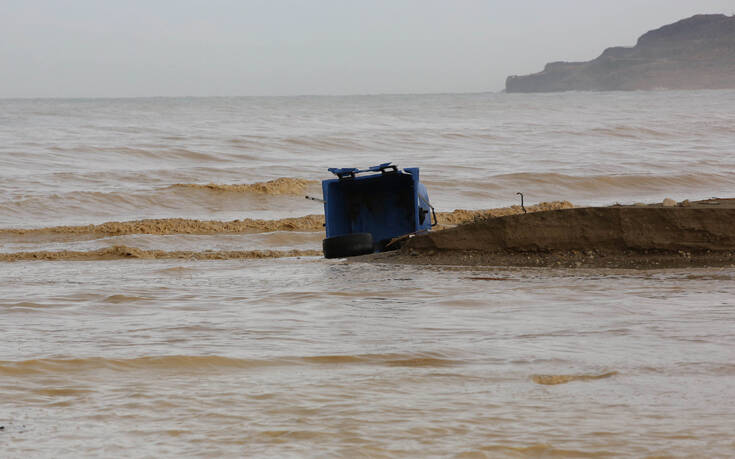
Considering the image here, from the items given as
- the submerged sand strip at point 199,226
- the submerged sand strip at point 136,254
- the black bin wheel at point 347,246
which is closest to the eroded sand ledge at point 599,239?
the black bin wheel at point 347,246

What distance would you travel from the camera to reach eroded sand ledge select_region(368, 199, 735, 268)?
769 cm

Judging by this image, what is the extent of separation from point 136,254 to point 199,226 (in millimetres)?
2834

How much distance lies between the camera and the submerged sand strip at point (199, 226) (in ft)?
43.4

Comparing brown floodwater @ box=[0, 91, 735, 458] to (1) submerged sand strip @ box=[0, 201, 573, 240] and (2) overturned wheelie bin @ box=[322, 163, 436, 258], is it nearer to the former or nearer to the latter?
(1) submerged sand strip @ box=[0, 201, 573, 240]

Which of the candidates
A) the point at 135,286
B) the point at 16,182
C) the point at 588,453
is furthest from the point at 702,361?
the point at 16,182

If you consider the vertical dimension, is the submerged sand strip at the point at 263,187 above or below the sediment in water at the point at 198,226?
above

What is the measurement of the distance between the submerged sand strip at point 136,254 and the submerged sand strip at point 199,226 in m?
1.98

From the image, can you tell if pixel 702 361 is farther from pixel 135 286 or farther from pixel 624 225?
pixel 135 286

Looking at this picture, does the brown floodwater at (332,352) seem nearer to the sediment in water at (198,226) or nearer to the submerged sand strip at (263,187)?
the sediment in water at (198,226)

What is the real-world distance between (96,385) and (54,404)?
1.11 ft

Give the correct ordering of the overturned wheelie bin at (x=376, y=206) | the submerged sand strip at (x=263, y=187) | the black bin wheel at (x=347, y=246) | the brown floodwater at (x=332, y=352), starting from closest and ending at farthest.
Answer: the brown floodwater at (x=332, y=352), the black bin wheel at (x=347, y=246), the overturned wheelie bin at (x=376, y=206), the submerged sand strip at (x=263, y=187)

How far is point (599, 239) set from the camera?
805 centimetres

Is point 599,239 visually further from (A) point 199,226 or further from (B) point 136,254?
(A) point 199,226

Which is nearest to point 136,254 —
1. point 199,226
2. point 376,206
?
point 199,226
